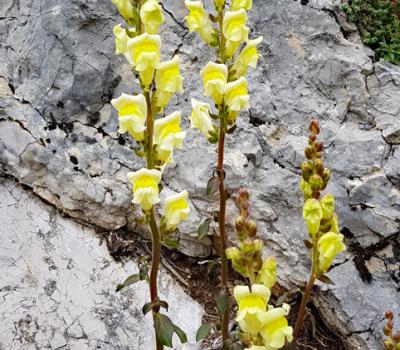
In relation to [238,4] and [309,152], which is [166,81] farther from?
[309,152]

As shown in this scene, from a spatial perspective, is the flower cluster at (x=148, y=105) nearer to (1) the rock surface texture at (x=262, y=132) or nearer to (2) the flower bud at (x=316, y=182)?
→ (2) the flower bud at (x=316, y=182)

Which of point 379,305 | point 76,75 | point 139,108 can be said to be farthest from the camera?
point 76,75

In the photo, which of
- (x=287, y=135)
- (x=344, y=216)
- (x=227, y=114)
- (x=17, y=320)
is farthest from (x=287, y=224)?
(x=17, y=320)

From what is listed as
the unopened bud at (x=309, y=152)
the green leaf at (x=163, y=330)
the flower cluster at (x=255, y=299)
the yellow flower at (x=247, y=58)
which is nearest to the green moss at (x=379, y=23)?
the yellow flower at (x=247, y=58)

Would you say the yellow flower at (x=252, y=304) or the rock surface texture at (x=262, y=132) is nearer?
the yellow flower at (x=252, y=304)

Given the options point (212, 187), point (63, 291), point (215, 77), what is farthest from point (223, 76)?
point (63, 291)

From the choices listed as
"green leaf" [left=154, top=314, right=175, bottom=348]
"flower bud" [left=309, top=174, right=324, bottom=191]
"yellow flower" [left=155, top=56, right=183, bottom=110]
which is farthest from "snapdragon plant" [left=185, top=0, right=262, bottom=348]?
"flower bud" [left=309, top=174, right=324, bottom=191]

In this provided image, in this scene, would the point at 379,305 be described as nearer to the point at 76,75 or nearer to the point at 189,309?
the point at 189,309

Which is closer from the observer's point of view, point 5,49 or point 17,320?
point 17,320
